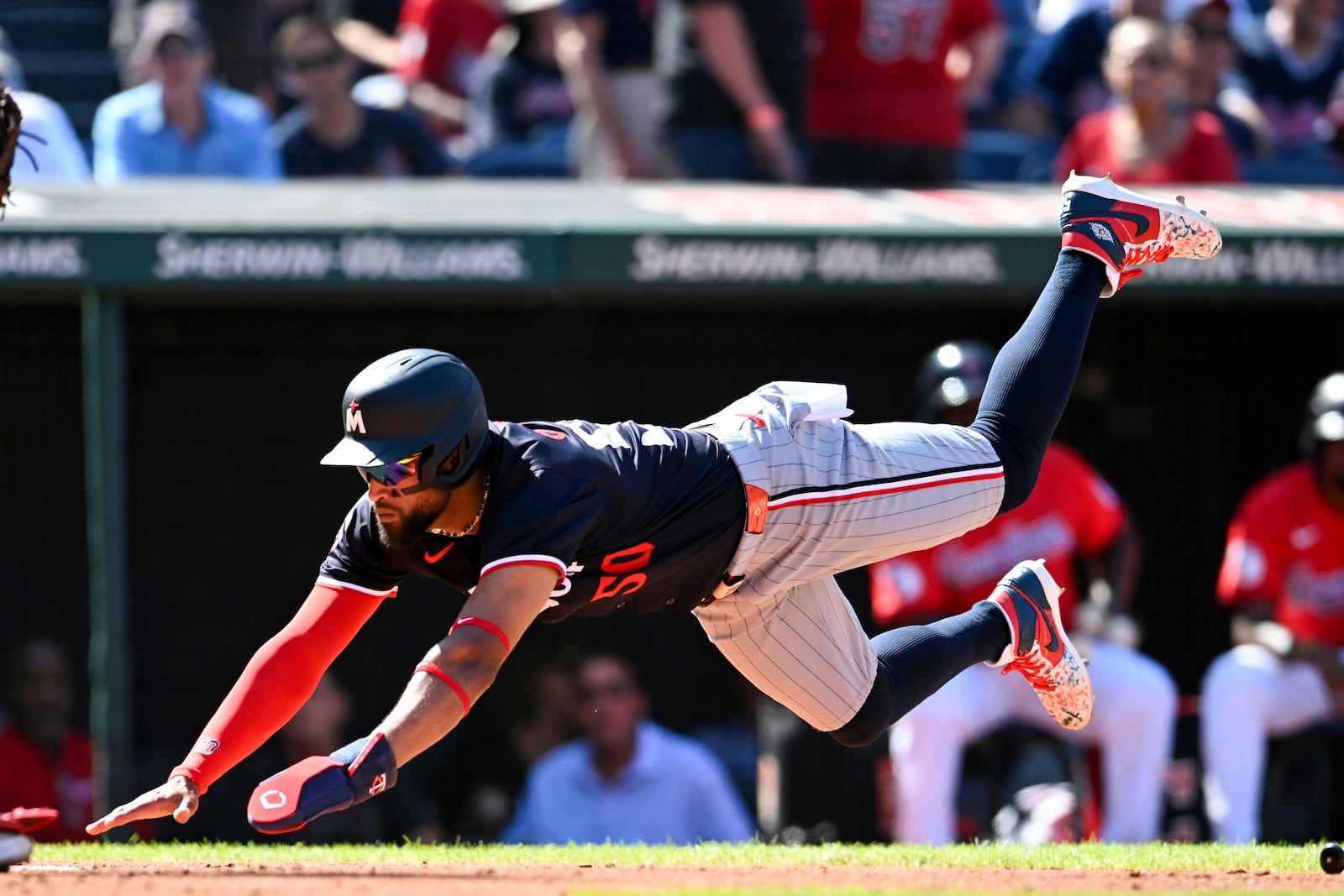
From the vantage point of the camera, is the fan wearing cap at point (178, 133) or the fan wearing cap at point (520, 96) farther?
the fan wearing cap at point (520, 96)

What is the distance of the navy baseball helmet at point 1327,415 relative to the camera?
6930mm

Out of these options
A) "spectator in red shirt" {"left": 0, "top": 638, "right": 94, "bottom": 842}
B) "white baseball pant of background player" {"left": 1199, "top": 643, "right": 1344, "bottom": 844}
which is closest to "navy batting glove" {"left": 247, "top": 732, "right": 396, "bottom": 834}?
"spectator in red shirt" {"left": 0, "top": 638, "right": 94, "bottom": 842}

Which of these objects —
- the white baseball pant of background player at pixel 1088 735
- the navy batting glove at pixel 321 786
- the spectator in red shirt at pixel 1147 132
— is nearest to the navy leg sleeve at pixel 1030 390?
the navy batting glove at pixel 321 786

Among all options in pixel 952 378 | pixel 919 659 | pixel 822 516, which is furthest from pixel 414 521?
pixel 952 378

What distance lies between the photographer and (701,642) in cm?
755

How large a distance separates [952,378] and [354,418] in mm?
3363

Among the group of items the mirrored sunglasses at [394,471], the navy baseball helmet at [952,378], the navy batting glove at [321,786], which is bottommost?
the navy batting glove at [321,786]

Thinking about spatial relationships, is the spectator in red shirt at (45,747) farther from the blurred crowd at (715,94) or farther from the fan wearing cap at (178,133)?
the fan wearing cap at (178,133)

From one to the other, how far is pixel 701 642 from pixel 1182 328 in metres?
2.39

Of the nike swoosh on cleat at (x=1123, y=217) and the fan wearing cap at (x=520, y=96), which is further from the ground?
the fan wearing cap at (x=520, y=96)

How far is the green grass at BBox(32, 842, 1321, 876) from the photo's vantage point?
452 centimetres

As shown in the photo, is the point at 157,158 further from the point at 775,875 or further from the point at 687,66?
the point at 775,875

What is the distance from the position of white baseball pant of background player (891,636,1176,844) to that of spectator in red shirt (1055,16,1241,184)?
2165 mm

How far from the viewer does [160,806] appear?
360cm
